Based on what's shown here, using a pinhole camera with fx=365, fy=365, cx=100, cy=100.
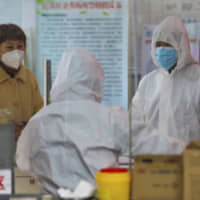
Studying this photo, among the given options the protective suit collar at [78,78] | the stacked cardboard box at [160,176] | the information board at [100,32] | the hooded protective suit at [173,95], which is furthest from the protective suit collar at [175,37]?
the stacked cardboard box at [160,176]

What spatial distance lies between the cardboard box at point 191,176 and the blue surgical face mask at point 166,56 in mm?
707

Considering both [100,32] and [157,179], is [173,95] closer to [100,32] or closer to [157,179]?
[100,32]

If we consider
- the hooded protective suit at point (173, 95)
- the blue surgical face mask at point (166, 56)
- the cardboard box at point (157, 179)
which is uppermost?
the blue surgical face mask at point (166, 56)

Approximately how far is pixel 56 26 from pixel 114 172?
95cm

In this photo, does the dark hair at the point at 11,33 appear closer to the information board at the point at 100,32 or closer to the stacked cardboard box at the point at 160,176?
the information board at the point at 100,32

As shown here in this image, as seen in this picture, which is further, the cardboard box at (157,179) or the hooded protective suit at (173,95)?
the hooded protective suit at (173,95)

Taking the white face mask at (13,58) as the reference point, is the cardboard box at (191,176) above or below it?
below

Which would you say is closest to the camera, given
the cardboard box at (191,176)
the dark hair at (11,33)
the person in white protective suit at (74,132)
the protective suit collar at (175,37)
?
the cardboard box at (191,176)

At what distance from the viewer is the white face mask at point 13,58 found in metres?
2.29

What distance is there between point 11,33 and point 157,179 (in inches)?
51.3

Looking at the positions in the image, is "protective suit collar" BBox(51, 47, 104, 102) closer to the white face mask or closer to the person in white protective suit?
the person in white protective suit

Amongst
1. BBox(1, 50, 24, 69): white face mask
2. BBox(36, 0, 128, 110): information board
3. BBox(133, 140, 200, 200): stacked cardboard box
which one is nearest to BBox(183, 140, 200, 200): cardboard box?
BBox(133, 140, 200, 200): stacked cardboard box

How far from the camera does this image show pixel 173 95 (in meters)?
2.23

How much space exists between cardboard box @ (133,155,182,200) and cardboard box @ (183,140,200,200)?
61 millimetres
